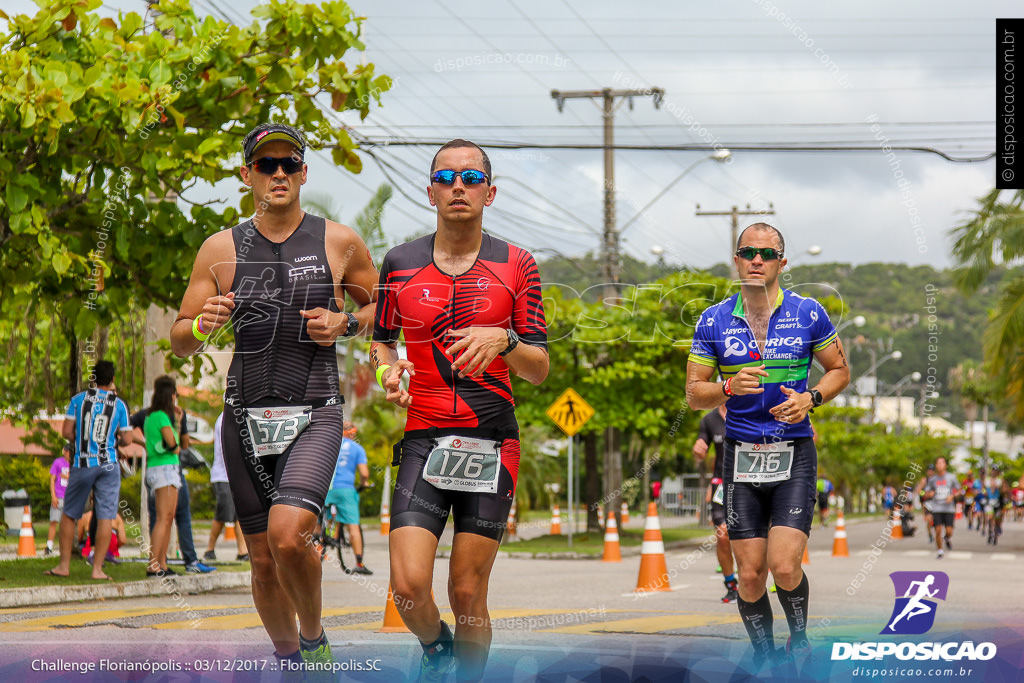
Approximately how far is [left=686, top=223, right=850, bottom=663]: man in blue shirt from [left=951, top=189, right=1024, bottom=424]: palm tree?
2064 centimetres

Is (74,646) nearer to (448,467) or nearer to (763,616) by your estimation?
(448,467)

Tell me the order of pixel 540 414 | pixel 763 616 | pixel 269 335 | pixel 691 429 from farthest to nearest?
pixel 691 429
pixel 540 414
pixel 763 616
pixel 269 335

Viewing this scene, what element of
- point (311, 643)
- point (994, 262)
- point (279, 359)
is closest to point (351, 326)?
point (279, 359)

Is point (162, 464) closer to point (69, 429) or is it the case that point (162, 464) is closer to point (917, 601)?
point (69, 429)

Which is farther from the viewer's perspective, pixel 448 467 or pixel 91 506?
pixel 91 506

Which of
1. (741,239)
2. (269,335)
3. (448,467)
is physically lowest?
(448,467)

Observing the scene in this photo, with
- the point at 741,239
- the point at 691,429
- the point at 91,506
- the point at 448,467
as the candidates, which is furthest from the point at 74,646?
the point at 691,429

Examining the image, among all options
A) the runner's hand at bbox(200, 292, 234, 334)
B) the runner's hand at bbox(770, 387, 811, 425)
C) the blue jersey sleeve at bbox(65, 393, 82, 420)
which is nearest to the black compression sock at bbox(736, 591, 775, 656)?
the runner's hand at bbox(770, 387, 811, 425)

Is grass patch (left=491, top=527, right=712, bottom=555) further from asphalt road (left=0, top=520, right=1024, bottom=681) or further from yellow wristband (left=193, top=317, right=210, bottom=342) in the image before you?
yellow wristband (left=193, top=317, right=210, bottom=342)

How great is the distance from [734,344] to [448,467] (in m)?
2.19

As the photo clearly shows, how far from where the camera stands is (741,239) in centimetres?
627

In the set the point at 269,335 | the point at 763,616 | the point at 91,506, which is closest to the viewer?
the point at 269,335

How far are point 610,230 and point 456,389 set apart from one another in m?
20.0

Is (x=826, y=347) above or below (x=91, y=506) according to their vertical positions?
above
